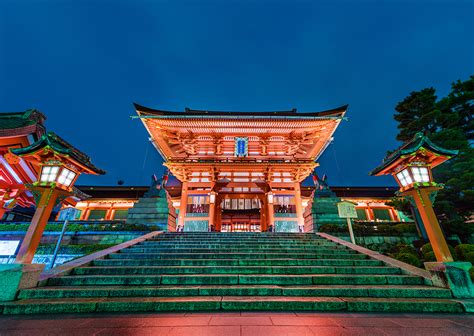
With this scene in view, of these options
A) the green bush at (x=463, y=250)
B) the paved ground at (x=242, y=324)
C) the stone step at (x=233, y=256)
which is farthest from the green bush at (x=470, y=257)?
the paved ground at (x=242, y=324)

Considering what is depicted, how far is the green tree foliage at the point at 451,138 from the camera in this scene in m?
8.80

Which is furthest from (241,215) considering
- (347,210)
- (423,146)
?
(423,146)

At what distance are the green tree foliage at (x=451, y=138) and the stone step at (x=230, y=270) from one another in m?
7.12

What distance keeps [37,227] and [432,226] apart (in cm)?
998

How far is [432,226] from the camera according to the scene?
193 inches

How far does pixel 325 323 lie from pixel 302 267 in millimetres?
2292

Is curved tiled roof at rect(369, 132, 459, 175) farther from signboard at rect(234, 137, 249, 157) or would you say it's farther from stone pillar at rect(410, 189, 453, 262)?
signboard at rect(234, 137, 249, 157)

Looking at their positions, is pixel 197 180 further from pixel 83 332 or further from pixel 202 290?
pixel 83 332

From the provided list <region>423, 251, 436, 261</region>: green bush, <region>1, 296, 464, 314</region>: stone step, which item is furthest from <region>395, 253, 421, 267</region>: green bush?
<region>1, 296, 464, 314</region>: stone step

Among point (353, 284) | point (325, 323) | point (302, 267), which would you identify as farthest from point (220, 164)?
point (325, 323)

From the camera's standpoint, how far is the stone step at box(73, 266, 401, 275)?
16.5ft

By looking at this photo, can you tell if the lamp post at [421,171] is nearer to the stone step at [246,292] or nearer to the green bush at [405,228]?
the stone step at [246,292]

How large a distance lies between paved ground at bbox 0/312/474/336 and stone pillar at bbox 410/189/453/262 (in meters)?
1.91

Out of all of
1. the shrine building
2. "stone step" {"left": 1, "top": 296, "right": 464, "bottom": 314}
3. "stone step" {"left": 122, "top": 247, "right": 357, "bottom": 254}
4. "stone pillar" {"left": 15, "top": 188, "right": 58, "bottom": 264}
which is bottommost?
"stone step" {"left": 1, "top": 296, "right": 464, "bottom": 314}
